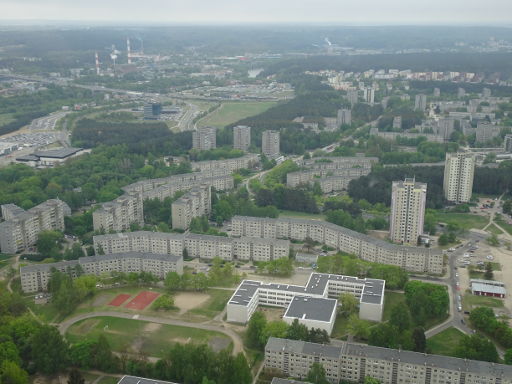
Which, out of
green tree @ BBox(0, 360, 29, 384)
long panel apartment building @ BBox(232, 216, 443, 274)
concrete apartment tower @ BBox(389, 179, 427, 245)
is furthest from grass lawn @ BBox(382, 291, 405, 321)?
green tree @ BBox(0, 360, 29, 384)

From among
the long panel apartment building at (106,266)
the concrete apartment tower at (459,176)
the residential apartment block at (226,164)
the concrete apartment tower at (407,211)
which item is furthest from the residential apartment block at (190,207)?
the concrete apartment tower at (459,176)

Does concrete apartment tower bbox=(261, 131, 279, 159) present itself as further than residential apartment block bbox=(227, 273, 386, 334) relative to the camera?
Yes

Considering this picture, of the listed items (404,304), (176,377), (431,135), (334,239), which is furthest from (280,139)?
(176,377)

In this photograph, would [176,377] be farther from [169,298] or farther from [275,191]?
[275,191]

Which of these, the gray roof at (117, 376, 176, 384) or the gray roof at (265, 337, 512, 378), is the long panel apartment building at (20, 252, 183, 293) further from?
the gray roof at (117, 376, 176, 384)

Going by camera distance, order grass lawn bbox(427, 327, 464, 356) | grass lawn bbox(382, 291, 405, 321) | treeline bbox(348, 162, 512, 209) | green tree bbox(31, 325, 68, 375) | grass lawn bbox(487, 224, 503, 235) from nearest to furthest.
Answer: green tree bbox(31, 325, 68, 375) → grass lawn bbox(427, 327, 464, 356) → grass lawn bbox(382, 291, 405, 321) → grass lawn bbox(487, 224, 503, 235) → treeline bbox(348, 162, 512, 209)

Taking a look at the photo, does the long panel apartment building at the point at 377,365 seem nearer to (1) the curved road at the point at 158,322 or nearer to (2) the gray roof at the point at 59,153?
(1) the curved road at the point at 158,322
